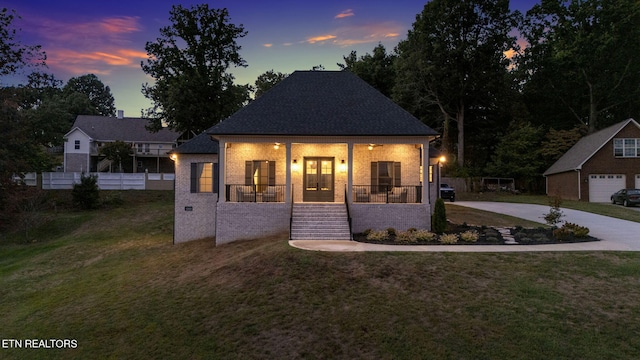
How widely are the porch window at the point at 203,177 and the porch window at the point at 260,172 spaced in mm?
1579

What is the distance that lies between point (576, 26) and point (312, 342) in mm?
48695

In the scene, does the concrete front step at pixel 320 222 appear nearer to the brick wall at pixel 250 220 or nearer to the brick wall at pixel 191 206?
the brick wall at pixel 250 220

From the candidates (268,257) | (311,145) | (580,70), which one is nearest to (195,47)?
(311,145)

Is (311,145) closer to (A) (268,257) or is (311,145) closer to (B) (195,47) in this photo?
(A) (268,257)

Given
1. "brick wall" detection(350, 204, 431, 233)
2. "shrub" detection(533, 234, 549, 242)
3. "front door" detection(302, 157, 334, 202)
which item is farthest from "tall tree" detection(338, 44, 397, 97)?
"shrub" detection(533, 234, 549, 242)

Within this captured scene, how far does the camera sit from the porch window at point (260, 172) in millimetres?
18047

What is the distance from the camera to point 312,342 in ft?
23.7

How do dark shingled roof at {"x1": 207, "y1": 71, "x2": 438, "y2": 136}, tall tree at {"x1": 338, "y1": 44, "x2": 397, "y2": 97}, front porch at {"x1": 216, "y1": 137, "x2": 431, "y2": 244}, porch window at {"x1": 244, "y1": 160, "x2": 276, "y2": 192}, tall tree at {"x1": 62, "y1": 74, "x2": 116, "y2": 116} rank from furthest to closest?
tall tree at {"x1": 62, "y1": 74, "x2": 116, "y2": 116}
tall tree at {"x1": 338, "y1": 44, "x2": 397, "y2": 97}
porch window at {"x1": 244, "y1": 160, "x2": 276, "y2": 192}
front porch at {"x1": 216, "y1": 137, "x2": 431, "y2": 244}
dark shingled roof at {"x1": 207, "y1": 71, "x2": 438, "y2": 136}

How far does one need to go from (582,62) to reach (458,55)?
489 inches

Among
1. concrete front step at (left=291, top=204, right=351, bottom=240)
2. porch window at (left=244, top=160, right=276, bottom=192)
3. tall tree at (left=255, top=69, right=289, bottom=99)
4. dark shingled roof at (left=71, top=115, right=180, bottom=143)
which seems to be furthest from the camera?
dark shingled roof at (left=71, top=115, right=180, bottom=143)

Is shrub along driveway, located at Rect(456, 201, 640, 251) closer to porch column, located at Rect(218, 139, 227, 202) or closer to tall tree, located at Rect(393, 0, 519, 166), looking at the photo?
porch column, located at Rect(218, 139, 227, 202)

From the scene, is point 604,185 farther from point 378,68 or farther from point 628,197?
point 378,68

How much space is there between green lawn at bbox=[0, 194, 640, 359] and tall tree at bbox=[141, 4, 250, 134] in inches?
A: 888

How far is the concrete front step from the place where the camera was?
1462 cm
